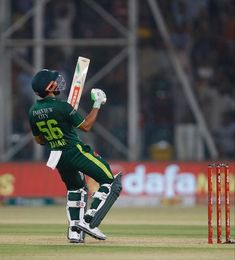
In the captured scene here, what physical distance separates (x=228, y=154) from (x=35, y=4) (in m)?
4.83

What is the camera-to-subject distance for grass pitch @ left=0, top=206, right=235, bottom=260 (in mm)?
11078

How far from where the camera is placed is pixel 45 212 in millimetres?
20375

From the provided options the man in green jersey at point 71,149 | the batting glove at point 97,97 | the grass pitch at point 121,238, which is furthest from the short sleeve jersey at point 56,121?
the grass pitch at point 121,238

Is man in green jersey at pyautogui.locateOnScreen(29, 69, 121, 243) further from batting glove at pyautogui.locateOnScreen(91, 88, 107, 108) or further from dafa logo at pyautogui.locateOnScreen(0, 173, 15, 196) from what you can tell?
dafa logo at pyautogui.locateOnScreen(0, 173, 15, 196)

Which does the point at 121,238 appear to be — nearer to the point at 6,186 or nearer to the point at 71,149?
the point at 71,149

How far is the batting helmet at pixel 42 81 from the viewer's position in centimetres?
1233

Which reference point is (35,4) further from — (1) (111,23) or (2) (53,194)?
(2) (53,194)

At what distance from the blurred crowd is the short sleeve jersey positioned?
12019mm

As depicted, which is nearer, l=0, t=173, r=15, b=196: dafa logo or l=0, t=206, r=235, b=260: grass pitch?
l=0, t=206, r=235, b=260: grass pitch

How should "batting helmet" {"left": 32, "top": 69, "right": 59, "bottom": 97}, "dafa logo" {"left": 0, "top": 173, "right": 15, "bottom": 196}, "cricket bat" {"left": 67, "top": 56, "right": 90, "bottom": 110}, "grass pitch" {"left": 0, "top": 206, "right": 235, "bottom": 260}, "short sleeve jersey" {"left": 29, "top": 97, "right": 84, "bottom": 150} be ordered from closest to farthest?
1. "grass pitch" {"left": 0, "top": 206, "right": 235, "bottom": 260}
2. "short sleeve jersey" {"left": 29, "top": 97, "right": 84, "bottom": 150}
3. "batting helmet" {"left": 32, "top": 69, "right": 59, "bottom": 97}
4. "cricket bat" {"left": 67, "top": 56, "right": 90, "bottom": 110}
5. "dafa logo" {"left": 0, "top": 173, "right": 15, "bottom": 196}

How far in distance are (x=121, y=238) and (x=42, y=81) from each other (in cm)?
207

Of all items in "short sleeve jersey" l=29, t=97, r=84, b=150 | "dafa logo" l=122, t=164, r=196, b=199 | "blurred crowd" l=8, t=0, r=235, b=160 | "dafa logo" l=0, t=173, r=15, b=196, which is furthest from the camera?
"blurred crowd" l=8, t=0, r=235, b=160

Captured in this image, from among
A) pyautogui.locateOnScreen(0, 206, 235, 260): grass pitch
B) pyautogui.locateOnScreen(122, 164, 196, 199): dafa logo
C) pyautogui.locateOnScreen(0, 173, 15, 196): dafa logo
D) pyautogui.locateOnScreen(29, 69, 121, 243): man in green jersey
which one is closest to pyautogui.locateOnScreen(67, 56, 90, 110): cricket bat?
pyautogui.locateOnScreen(29, 69, 121, 243): man in green jersey

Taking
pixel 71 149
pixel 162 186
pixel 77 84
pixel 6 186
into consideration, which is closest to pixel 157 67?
pixel 162 186
